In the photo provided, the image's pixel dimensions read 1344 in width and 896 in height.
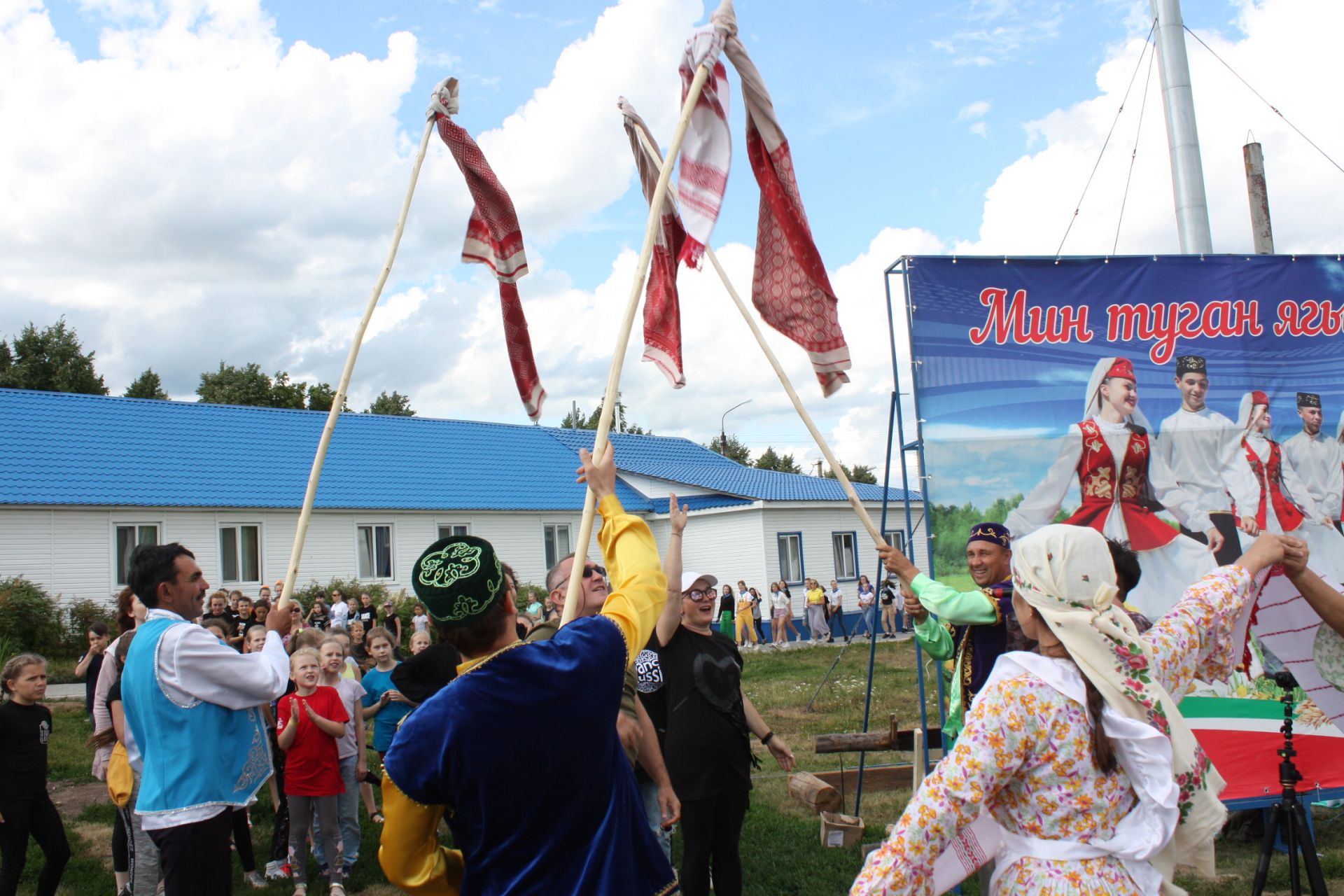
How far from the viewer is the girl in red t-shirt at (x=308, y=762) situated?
6.46m

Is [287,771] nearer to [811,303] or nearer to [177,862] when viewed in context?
[177,862]

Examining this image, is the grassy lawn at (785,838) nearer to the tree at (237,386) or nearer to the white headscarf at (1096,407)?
the white headscarf at (1096,407)

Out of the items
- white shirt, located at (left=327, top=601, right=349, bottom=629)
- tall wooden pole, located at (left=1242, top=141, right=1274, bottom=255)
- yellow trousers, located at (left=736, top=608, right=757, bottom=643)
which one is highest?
tall wooden pole, located at (left=1242, top=141, right=1274, bottom=255)

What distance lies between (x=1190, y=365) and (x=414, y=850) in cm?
687

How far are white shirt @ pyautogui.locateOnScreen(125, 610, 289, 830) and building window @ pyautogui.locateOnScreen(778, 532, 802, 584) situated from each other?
2430cm

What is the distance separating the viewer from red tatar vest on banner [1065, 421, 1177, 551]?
23.1ft

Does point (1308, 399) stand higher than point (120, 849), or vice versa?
point (1308, 399)

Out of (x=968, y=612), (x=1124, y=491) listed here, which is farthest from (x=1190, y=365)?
(x=968, y=612)

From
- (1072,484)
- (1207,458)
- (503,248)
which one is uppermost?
(503,248)

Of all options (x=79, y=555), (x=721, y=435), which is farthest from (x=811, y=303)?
(x=721, y=435)

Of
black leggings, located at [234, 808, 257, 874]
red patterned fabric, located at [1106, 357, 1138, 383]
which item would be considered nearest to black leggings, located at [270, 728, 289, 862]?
black leggings, located at [234, 808, 257, 874]

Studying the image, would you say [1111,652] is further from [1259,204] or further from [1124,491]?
[1259,204]

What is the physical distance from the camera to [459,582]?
2396 millimetres

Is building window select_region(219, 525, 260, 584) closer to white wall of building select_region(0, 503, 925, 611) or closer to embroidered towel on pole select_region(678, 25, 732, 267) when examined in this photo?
white wall of building select_region(0, 503, 925, 611)
